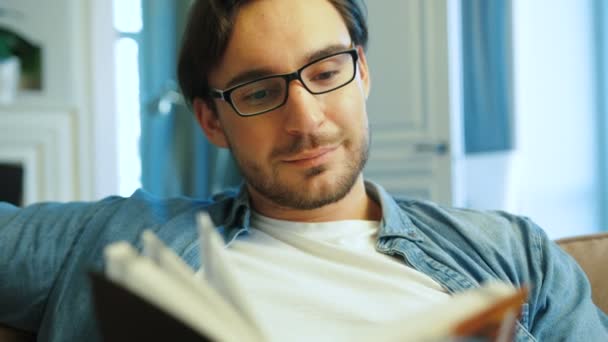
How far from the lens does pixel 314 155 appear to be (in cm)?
107

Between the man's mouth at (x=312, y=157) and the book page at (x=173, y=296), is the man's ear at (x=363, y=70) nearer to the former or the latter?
the man's mouth at (x=312, y=157)

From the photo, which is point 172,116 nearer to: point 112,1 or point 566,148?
point 112,1

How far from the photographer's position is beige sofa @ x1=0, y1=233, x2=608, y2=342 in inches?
43.4

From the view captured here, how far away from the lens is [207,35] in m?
1.17

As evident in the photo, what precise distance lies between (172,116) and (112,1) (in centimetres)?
110

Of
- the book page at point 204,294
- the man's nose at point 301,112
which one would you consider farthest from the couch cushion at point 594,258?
the book page at point 204,294

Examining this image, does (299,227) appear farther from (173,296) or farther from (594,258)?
(173,296)

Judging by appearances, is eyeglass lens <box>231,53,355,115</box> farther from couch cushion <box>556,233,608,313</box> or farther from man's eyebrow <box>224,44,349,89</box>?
couch cushion <box>556,233,608,313</box>

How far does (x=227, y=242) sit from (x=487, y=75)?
2801 millimetres

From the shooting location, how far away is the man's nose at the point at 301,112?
1053mm

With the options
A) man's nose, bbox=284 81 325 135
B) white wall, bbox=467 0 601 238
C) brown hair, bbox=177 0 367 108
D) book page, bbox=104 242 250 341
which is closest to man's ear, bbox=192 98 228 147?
brown hair, bbox=177 0 367 108

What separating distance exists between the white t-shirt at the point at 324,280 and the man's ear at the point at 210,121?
9.0 inches

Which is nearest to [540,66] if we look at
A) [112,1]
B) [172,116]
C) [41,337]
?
[172,116]

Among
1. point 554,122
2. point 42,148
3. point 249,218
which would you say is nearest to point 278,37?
point 249,218
